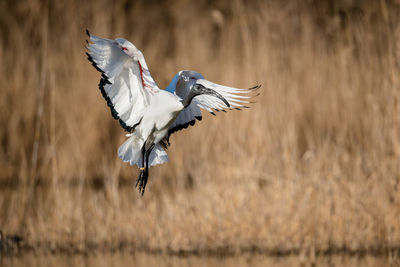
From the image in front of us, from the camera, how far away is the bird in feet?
9.60

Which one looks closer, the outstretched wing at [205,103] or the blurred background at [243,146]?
the outstretched wing at [205,103]

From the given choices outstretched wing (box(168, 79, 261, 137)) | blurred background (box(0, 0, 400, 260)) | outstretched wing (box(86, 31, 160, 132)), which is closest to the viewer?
outstretched wing (box(86, 31, 160, 132))

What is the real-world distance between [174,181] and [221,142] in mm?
870

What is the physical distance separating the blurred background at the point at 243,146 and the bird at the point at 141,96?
1.41 m

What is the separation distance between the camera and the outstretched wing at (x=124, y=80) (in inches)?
114

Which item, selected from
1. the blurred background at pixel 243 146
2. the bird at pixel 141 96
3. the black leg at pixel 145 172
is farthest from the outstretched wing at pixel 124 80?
the blurred background at pixel 243 146

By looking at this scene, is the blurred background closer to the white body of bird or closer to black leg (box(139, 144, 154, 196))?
the white body of bird

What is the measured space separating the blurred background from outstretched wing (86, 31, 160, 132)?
146 cm

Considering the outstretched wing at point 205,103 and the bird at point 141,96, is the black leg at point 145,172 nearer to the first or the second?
the bird at point 141,96

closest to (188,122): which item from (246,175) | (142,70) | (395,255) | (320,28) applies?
(142,70)

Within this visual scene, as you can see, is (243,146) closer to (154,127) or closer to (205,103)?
(205,103)

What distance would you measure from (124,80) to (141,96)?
108 mm

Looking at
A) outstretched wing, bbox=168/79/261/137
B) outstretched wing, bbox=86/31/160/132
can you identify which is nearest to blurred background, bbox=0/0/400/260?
outstretched wing, bbox=168/79/261/137

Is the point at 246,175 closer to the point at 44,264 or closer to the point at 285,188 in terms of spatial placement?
the point at 285,188
